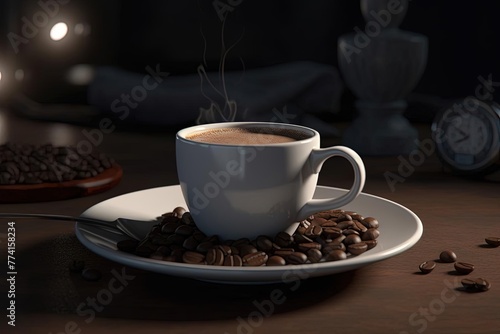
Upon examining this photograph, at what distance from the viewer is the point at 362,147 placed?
1.57 metres

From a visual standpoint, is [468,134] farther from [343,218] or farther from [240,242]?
[240,242]

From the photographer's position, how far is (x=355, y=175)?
84cm

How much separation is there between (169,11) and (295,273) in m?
1.33

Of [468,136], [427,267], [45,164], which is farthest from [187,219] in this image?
[468,136]

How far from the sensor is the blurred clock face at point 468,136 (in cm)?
132

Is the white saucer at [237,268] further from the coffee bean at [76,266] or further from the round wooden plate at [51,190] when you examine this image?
the round wooden plate at [51,190]

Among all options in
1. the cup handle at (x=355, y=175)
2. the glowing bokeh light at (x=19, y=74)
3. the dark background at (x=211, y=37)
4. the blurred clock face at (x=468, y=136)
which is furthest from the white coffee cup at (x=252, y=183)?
the glowing bokeh light at (x=19, y=74)

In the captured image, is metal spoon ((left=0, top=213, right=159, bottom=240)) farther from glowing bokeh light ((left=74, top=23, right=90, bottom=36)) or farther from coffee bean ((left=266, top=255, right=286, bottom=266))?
glowing bokeh light ((left=74, top=23, right=90, bottom=36))

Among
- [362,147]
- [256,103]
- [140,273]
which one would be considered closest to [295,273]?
[140,273]

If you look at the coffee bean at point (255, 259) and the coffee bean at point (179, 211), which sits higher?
the coffee bean at point (255, 259)

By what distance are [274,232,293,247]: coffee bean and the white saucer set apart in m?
0.08

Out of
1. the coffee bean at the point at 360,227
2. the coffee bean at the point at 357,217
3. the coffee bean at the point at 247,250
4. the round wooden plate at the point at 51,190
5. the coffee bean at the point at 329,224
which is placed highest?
the coffee bean at the point at 247,250

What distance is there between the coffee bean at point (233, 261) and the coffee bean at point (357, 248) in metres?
0.12

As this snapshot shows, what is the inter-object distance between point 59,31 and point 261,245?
1261mm
